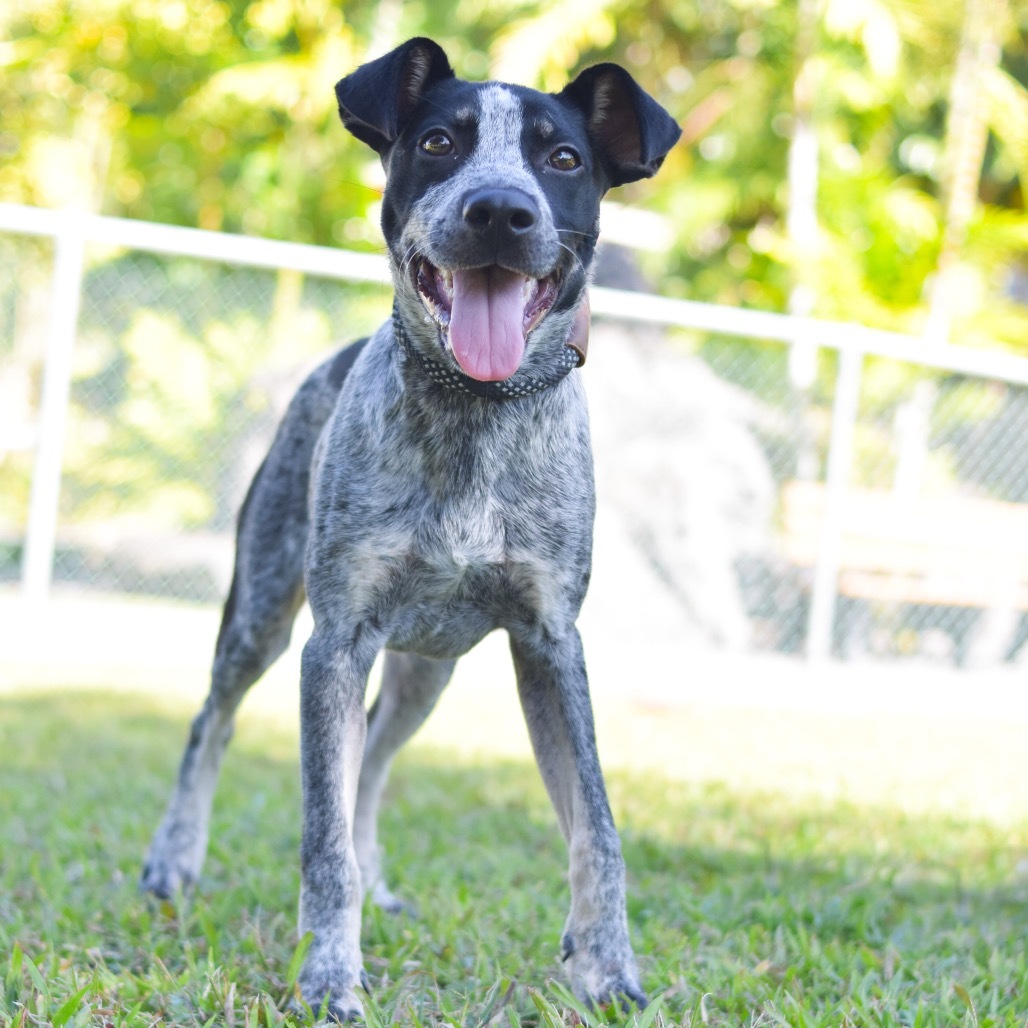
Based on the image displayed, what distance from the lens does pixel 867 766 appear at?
7.14 metres

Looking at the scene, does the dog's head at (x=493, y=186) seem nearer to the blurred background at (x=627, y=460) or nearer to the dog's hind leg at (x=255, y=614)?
the dog's hind leg at (x=255, y=614)

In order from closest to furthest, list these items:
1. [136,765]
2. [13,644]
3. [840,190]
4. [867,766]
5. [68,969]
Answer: [68,969] < [136,765] < [867,766] < [13,644] < [840,190]

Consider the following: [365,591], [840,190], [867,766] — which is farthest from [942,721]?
[840,190]

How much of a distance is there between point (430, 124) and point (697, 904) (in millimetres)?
2353

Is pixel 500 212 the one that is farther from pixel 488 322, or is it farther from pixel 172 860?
pixel 172 860

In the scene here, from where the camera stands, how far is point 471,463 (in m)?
3.13

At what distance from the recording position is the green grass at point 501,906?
287 cm

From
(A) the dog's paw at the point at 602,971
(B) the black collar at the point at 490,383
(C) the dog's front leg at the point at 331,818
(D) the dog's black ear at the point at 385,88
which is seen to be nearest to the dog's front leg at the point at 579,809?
(A) the dog's paw at the point at 602,971

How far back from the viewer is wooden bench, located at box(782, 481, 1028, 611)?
365 inches

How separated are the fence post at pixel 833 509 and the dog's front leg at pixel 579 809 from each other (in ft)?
20.1

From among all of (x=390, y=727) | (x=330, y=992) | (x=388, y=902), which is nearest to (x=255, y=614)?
(x=390, y=727)

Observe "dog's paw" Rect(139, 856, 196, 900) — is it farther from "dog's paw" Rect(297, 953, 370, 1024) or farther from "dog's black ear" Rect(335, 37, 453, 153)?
"dog's black ear" Rect(335, 37, 453, 153)

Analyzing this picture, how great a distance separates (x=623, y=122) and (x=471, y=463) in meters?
0.95

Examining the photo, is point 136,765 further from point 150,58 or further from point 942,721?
point 150,58
